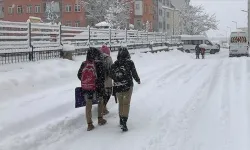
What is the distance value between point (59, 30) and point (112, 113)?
991 cm

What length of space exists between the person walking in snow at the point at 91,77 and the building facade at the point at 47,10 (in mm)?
61840

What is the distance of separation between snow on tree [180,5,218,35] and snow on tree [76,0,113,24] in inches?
1044

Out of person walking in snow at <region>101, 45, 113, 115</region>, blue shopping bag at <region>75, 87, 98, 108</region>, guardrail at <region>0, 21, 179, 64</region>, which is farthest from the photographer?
guardrail at <region>0, 21, 179, 64</region>

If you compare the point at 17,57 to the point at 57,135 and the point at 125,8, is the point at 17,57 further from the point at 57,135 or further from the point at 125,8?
the point at 125,8

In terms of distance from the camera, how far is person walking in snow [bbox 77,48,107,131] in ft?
27.9

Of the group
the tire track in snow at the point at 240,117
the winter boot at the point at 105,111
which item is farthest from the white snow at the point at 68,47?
the winter boot at the point at 105,111

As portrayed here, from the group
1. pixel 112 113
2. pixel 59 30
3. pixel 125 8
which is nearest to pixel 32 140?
pixel 112 113

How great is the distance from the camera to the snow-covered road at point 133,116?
7637 mm

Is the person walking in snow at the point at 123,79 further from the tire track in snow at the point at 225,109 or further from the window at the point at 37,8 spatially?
the window at the point at 37,8

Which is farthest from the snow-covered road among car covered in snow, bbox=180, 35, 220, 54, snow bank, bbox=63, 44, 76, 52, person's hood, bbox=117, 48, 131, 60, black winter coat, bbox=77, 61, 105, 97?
car covered in snow, bbox=180, 35, 220, 54

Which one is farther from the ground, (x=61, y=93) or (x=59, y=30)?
(x=59, y=30)

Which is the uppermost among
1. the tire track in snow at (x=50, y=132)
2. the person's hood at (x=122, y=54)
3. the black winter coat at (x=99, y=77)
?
the person's hood at (x=122, y=54)

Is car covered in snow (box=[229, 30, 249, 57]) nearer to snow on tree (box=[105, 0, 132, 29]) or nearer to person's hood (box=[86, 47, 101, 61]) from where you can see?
snow on tree (box=[105, 0, 132, 29])

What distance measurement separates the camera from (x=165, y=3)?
105 metres
